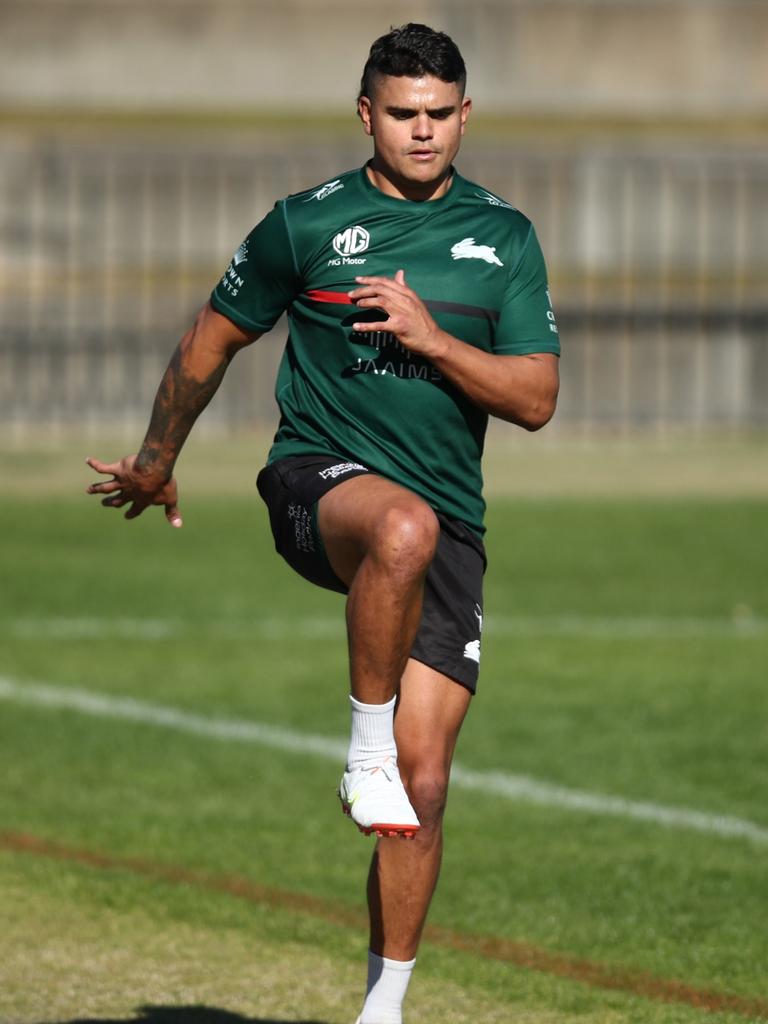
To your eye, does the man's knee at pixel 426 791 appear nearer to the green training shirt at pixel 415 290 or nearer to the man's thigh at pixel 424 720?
the man's thigh at pixel 424 720

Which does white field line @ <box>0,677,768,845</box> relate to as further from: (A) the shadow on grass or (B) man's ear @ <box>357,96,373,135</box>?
(B) man's ear @ <box>357,96,373,135</box>

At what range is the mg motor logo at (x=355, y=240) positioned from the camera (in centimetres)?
534

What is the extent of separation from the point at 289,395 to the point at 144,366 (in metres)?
18.9

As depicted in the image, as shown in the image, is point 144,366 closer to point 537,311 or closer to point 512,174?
point 512,174

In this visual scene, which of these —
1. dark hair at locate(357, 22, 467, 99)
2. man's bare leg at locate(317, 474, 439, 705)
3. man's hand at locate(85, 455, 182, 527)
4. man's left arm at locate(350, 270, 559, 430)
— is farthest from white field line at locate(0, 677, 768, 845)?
dark hair at locate(357, 22, 467, 99)

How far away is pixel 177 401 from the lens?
571 centimetres

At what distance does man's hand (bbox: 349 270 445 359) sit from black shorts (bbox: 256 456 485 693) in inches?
16.1

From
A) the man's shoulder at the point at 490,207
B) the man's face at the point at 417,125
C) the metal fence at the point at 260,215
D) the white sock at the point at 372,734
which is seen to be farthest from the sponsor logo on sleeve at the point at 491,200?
the metal fence at the point at 260,215

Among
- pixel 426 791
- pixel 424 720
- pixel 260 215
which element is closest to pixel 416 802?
pixel 426 791

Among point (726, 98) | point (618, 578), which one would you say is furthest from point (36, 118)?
point (618, 578)

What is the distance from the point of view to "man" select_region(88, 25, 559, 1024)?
5.27 metres

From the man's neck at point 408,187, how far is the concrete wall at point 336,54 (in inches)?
901

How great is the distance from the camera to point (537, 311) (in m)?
5.41

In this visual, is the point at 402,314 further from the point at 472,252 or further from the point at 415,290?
the point at 472,252
